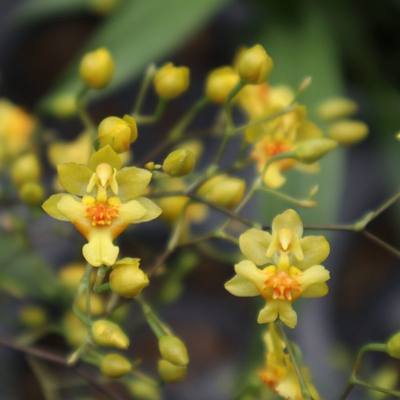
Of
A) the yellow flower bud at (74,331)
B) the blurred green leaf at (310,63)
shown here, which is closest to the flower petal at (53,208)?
the yellow flower bud at (74,331)

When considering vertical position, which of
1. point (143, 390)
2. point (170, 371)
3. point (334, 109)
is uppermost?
point (334, 109)

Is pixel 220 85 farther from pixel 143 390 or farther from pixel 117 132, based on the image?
pixel 143 390

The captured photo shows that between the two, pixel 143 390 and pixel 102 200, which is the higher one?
pixel 102 200

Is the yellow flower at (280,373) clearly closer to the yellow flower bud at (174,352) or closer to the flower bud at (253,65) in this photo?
the yellow flower bud at (174,352)

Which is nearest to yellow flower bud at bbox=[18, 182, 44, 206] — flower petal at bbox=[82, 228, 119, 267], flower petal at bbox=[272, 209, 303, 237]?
flower petal at bbox=[82, 228, 119, 267]

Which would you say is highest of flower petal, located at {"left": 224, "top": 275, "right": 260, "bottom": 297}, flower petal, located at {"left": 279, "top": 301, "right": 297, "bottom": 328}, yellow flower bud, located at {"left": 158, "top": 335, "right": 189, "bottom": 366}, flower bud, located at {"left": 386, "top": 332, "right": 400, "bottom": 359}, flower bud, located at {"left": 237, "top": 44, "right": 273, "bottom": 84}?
flower bud, located at {"left": 237, "top": 44, "right": 273, "bottom": 84}

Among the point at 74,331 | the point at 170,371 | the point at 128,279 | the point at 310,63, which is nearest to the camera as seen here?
the point at 128,279

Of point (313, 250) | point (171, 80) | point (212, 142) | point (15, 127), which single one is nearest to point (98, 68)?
point (171, 80)

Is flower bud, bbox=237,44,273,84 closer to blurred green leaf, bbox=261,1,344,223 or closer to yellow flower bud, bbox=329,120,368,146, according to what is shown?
yellow flower bud, bbox=329,120,368,146
